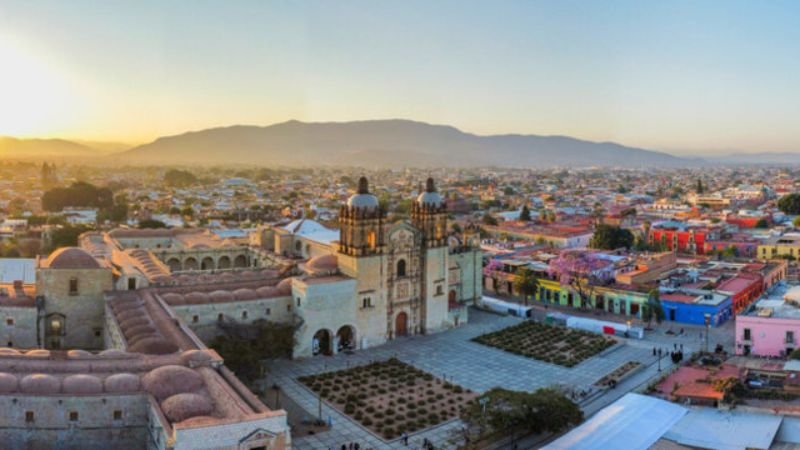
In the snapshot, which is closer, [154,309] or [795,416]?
[795,416]

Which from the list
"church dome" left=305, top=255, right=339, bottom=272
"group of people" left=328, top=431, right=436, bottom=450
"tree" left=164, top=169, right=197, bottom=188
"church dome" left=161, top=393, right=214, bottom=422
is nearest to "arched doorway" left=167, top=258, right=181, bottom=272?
"church dome" left=305, top=255, right=339, bottom=272

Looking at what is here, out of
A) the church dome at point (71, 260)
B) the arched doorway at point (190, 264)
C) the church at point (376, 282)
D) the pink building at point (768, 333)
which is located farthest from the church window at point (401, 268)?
the pink building at point (768, 333)

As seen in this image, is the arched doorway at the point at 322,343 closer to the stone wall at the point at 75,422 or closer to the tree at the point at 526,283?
the stone wall at the point at 75,422

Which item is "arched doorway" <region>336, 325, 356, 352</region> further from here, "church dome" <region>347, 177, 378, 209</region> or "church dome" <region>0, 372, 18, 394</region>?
"church dome" <region>0, 372, 18, 394</region>

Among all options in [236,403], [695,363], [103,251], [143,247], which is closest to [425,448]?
[236,403]

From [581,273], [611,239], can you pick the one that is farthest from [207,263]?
[611,239]

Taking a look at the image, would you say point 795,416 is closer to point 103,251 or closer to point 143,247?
point 103,251

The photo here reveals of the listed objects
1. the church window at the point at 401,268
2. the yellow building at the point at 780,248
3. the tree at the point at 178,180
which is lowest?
the yellow building at the point at 780,248
